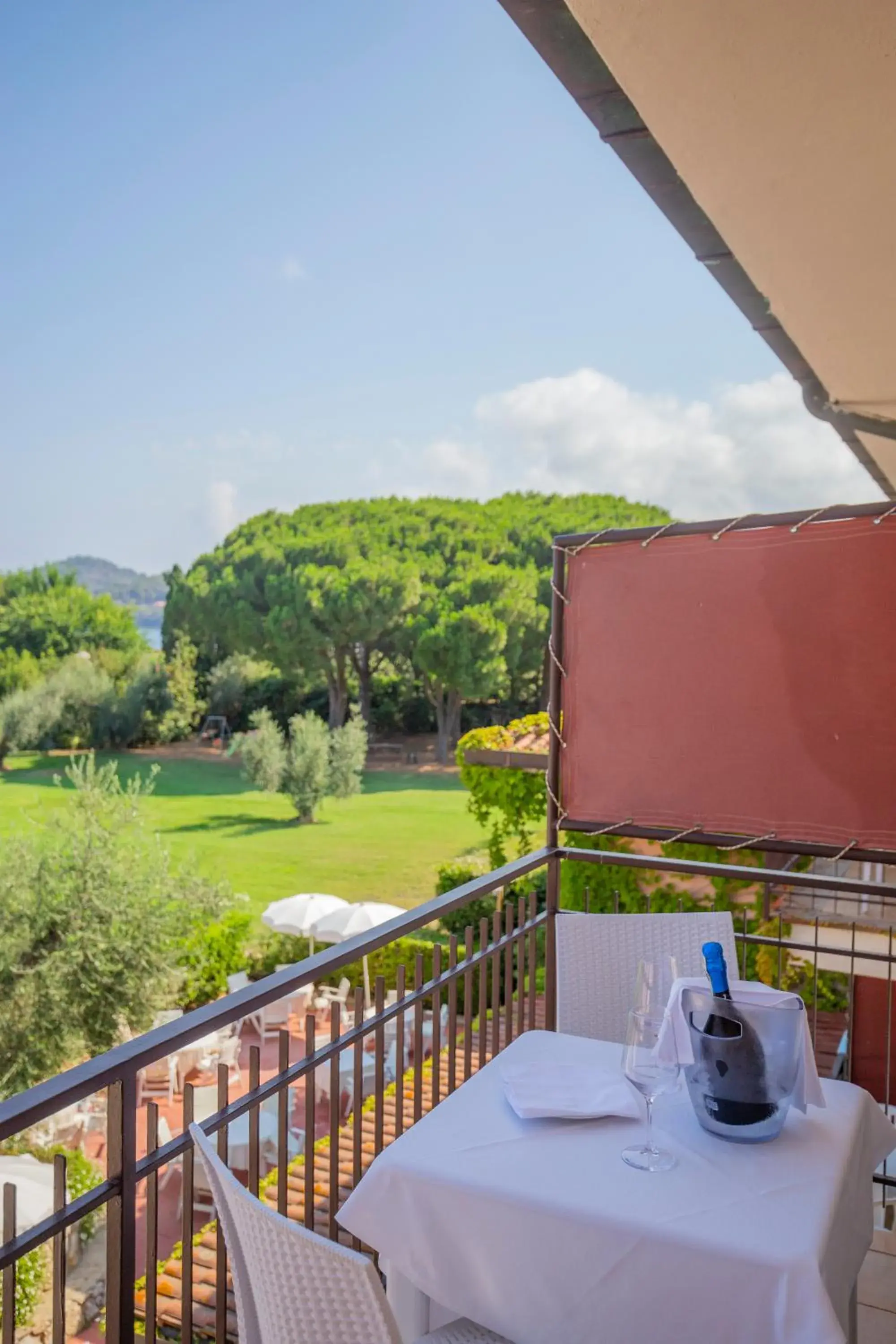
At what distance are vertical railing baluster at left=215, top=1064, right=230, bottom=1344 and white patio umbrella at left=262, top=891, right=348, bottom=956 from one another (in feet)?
41.5

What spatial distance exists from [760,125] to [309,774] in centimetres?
2634

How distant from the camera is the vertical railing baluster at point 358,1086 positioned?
1945 millimetres

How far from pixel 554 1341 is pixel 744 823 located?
172 centimetres

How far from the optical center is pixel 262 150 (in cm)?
3456

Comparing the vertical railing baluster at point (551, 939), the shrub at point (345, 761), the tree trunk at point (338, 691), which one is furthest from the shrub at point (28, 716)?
the vertical railing baluster at point (551, 939)

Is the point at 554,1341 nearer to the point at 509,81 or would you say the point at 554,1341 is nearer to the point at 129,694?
the point at 509,81

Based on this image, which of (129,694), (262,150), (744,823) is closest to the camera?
(744,823)

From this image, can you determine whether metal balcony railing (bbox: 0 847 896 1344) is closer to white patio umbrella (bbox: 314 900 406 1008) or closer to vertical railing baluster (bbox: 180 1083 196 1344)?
vertical railing baluster (bbox: 180 1083 196 1344)

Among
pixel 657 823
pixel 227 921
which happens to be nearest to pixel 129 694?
pixel 227 921

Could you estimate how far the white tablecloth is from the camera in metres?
1.28


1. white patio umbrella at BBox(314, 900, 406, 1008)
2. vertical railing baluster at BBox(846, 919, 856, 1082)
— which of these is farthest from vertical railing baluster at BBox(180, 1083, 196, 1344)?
white patio umbrella at BBox(314, 900, 406, 1008)

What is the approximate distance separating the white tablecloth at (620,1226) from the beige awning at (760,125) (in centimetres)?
156

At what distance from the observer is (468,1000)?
243cm

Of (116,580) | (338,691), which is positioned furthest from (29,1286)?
(116,580)
